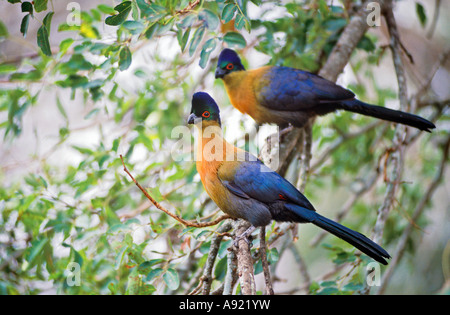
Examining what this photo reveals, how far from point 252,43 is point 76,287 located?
2.85 meters

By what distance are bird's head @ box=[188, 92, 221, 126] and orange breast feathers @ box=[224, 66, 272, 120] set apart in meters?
1.17

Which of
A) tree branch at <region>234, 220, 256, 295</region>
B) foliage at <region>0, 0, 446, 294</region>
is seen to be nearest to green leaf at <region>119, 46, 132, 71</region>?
foliage at <region>0, 0, 446, 294</region>

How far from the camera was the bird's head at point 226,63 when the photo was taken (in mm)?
3977

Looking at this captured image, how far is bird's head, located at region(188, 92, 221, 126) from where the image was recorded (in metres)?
2.82

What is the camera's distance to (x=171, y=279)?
8.84 ft

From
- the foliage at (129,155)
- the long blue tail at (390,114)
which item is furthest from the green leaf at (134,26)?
the long blue tail at (390,114)

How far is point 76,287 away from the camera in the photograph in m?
3.16

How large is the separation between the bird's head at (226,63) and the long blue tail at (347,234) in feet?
5.64

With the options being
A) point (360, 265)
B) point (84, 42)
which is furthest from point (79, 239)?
point (360, 265)

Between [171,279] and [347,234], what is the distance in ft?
3.60

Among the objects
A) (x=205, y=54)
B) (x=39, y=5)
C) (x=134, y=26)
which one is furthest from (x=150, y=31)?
(x=39, y=5)

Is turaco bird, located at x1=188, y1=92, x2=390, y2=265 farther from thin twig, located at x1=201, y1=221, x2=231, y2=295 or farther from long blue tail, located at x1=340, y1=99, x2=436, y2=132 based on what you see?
long blue tail, located at x1=340, y1=99, x2=436, y2=132

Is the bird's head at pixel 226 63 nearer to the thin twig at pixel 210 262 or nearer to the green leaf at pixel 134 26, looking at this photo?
the green leaf at pixel 134 26

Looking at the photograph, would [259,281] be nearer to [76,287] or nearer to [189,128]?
[189,128]
